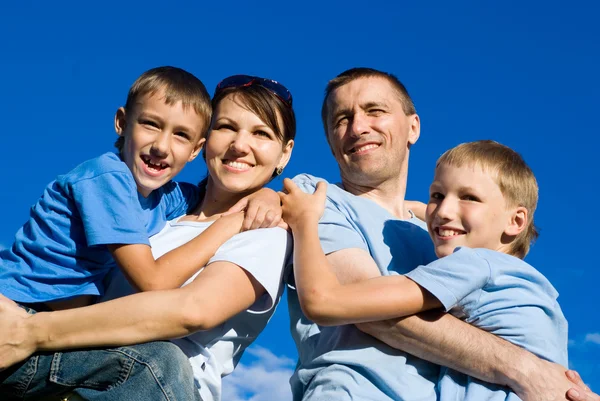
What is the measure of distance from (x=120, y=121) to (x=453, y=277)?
2.56 metres

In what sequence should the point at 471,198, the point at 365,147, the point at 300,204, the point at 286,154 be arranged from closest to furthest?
the point at 471,198 < the point at 300,204 < the point at 286,154 < the point at 365,147

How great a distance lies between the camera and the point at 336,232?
169 inches

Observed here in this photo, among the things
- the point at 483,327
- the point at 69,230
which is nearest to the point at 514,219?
the point at 483,327

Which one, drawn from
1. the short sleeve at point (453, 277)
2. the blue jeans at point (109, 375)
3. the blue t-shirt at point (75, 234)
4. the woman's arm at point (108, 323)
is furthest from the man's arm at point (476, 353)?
the blue t-shirt at point (75, 234)

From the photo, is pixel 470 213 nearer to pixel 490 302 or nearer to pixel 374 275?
pixel 490 302

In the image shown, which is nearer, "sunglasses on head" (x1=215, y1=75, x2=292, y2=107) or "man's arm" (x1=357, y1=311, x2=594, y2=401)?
"man's arm" (x1=357, y1=311, x2=594, y2=401)

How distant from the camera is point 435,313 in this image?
3834 millimetres

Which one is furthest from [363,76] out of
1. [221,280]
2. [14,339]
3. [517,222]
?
[14,339]

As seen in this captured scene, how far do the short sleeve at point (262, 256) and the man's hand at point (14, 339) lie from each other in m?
1.05

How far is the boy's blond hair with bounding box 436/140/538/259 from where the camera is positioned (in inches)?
164

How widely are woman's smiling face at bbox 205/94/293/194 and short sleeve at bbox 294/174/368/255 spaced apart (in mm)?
548

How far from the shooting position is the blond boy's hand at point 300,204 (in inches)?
168

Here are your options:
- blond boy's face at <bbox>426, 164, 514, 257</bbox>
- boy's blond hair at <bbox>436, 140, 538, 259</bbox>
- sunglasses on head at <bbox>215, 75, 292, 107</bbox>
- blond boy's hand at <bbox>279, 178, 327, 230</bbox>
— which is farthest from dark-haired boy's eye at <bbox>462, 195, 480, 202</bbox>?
sunglasses on head at <bbox>215, 75, 292, 107</bbox>

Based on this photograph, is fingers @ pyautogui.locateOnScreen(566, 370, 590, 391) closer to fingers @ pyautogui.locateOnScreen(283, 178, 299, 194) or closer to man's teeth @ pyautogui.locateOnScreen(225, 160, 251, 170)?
fingers @ pyautogui.locateOnScreen(283, 178, 299, 194)
